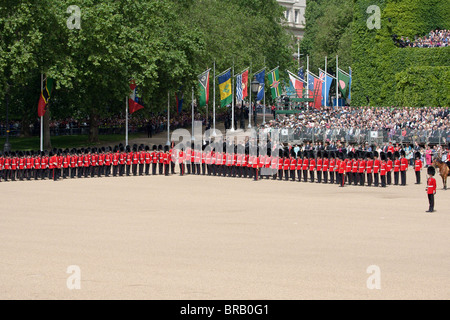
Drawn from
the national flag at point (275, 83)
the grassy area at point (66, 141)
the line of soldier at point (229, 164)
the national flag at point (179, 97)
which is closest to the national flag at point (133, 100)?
the grassy area at point (66, 141)

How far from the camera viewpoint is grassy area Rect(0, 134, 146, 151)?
52406 mm

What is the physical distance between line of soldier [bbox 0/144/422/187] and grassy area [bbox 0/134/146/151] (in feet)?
41.7

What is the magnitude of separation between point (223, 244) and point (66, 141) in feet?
130

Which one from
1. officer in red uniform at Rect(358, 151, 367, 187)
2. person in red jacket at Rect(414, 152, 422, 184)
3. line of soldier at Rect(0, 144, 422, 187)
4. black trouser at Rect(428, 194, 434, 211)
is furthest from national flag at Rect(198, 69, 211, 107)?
black trouser at Rect(428, 194, 434, 211)

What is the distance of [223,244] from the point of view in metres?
18.3

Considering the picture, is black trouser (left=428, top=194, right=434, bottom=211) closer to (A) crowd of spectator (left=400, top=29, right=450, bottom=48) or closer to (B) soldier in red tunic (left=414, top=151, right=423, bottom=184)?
(B) soldier in red tunic (left=414, top=151, right=423, bottom=184)

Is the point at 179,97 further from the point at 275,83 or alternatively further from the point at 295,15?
the point at 295,15

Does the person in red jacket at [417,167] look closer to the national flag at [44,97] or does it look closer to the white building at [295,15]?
the national flag at [44,97]

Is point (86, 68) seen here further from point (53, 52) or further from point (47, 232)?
point (47, 232)

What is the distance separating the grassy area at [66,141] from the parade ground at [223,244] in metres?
21.6

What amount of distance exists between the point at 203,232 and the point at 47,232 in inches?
150

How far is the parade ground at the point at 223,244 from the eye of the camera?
1361 cm

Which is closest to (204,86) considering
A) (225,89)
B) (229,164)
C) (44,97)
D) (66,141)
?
(225,89)

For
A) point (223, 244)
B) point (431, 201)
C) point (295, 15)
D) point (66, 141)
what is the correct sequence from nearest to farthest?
1. point (223, 244)
2. point (431, 201)
3. point (66, 141)
4. point (295, 15)
